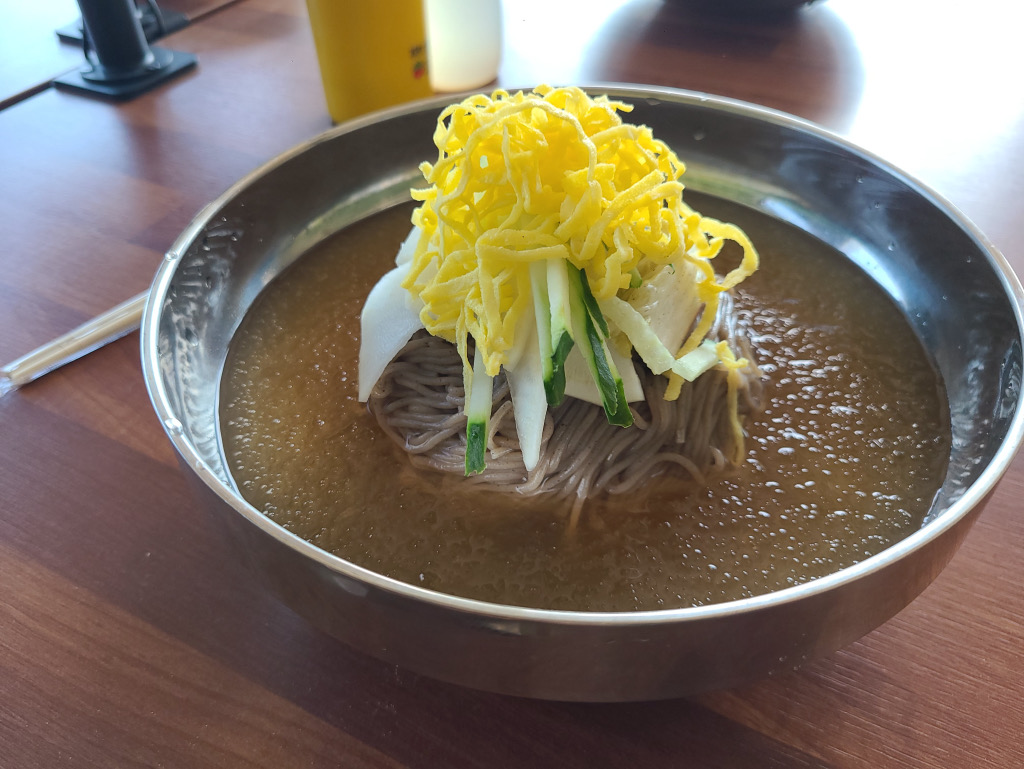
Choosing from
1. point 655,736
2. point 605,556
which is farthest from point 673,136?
point 655,736

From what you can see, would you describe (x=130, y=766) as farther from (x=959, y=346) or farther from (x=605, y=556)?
(x=959, y=346)

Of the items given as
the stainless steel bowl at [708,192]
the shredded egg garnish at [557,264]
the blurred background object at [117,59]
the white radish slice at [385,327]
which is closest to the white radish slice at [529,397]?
the shredded egg garnish at [557,264]

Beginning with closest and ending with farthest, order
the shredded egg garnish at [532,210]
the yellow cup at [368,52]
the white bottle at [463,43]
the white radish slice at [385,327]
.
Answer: the shredded egg garnish at [532,210] < the white radish slice at [385,327] < the yellow cup at [368,52] < the white bottle at [463,43]

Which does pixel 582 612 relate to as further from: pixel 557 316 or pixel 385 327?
pixel 385 327

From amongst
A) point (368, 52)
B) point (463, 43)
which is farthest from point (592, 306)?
point (463, 43)

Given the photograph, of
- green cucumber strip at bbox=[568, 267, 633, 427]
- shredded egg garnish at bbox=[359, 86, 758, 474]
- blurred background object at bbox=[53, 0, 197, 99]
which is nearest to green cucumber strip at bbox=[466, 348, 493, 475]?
shredded egg garnish at bbox=[359, 86, 758, 474]

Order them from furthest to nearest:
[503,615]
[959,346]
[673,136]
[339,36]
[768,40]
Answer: [768,40]
[339,36]
[673,136]
[959,346]
[503,615]

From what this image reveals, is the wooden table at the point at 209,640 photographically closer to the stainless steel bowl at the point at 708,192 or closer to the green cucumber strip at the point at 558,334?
the stainless steel bowl at the point at 708,192
